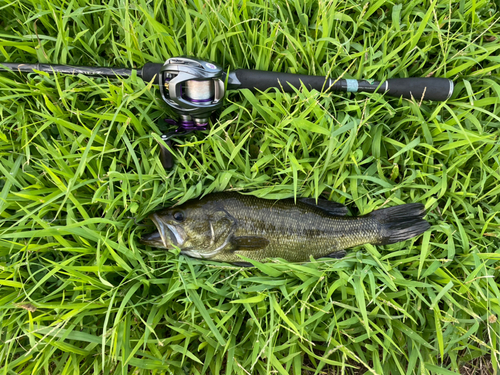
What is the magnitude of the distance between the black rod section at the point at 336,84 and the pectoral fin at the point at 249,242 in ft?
4.16

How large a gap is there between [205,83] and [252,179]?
0.86m

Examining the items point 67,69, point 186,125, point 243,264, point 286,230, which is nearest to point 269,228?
point 286,230

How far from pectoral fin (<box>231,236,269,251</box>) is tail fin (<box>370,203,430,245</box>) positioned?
3.21ft

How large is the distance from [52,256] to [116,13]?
2146mm

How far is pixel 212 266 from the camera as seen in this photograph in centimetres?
249

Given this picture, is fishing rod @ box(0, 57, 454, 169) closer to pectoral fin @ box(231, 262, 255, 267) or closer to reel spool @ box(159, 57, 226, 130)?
reel spool @ box(159, 57, 226, 130)

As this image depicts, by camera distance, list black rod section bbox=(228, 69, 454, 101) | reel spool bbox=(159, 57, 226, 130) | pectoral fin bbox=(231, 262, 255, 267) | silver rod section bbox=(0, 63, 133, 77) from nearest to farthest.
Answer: reel spool bbox=(159, 57, 226, 130), silver rod section bbox=(0, 63, 133, 77), black rod section bbox=(228, 69, 454, 101), pectoral fin bbox=(231, 262, 255, 267)

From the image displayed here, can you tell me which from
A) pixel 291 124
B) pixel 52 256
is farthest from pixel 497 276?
pixel 52 256

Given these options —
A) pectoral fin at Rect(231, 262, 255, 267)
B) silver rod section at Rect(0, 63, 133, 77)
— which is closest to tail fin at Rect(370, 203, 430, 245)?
pectoral fin at Rect(231, 262, 255, 267)

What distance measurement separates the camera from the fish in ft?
7.98

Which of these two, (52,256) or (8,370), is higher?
(52,256)

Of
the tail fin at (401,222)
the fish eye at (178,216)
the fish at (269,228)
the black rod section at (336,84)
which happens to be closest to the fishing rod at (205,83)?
the black rod section at (336,84)

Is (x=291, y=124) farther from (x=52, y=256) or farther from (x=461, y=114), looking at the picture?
(x=52, y=256)

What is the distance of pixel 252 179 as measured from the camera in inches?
99.3
